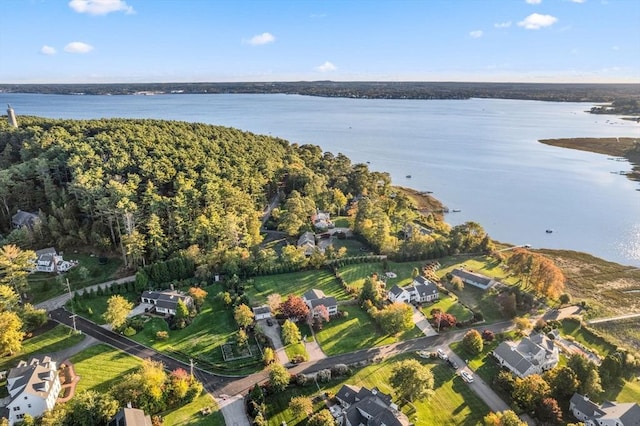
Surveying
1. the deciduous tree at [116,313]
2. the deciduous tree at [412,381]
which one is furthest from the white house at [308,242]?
the deciduous tree at [412,381]

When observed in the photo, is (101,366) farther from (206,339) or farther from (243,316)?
(243,316)

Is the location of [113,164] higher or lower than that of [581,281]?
higher

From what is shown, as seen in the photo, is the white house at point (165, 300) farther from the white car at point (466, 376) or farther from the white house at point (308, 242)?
the white car at point (466, 376)

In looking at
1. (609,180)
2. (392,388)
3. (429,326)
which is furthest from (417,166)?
(392,388)

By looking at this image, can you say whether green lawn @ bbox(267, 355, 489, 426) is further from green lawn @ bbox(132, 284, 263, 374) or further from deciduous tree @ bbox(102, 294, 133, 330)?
deciduous tree @ bbox(102, 294, 133, 330)

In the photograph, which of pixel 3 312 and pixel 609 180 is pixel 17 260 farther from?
pixel 609 180

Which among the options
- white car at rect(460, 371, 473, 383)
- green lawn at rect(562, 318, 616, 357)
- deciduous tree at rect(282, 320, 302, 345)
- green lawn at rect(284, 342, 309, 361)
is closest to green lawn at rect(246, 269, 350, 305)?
deciduous tree at rect(282, 320, 302, 345)
